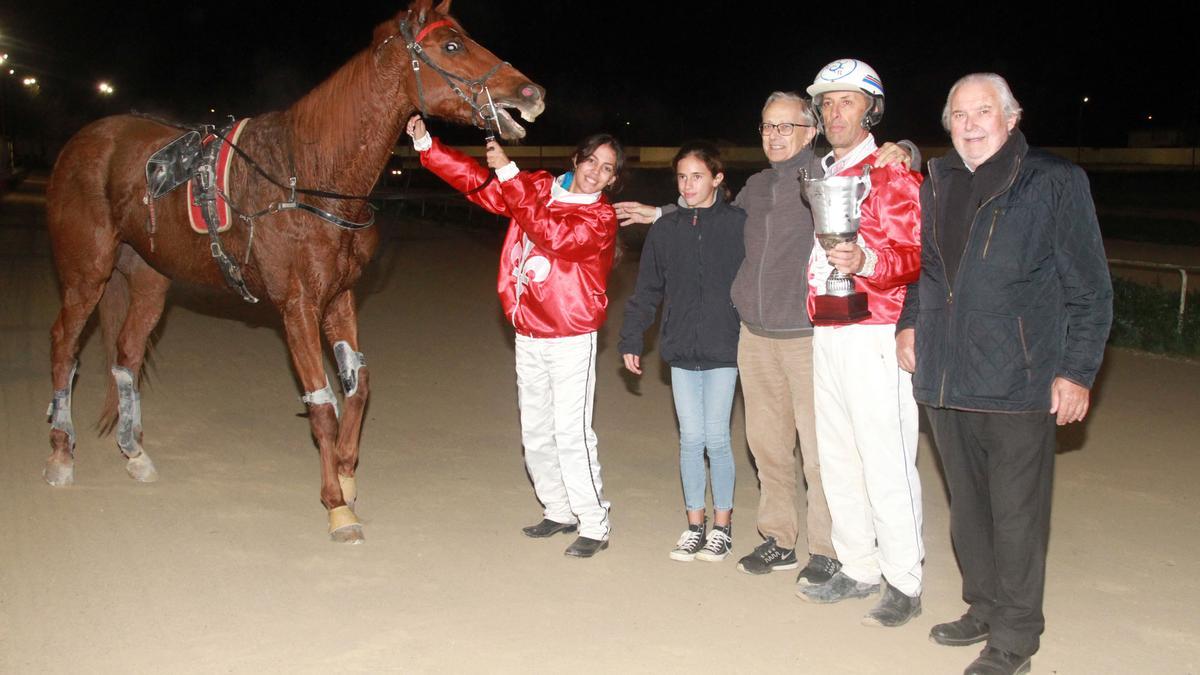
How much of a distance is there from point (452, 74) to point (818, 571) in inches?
108

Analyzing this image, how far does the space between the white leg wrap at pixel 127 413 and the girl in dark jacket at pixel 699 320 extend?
304cm

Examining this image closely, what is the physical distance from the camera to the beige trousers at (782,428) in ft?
14.7

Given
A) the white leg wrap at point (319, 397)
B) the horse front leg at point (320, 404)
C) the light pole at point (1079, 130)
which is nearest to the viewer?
the horse front leg at point (320, 404)

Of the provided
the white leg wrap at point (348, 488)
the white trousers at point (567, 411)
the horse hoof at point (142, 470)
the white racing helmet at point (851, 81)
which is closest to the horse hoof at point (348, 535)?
the white leg wrap at point (348, 488)

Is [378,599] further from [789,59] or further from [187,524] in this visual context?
[789,59]

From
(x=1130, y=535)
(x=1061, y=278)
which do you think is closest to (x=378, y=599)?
(x=1061, y=278)

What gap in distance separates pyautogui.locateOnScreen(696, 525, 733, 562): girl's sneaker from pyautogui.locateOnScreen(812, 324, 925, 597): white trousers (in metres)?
0.74

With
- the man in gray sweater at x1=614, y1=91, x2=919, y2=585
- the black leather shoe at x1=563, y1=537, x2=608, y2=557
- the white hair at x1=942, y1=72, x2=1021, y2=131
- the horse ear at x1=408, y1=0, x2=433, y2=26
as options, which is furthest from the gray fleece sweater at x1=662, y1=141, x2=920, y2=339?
the horse ear at x1=408, y1=0, x2=433, y2=26

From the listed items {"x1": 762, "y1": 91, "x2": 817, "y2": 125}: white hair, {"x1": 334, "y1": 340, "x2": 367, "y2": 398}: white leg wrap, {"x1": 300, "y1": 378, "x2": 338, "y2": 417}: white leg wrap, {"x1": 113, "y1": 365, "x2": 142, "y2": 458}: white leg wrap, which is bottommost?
{"x1": 113, "y1": 365, "x2": 142, "y2": 458}: white leg wrap

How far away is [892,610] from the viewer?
4098mm

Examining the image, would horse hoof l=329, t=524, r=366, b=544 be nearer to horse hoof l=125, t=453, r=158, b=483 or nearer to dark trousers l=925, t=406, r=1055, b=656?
horse hoof l=125, t=453, r=158, b=483

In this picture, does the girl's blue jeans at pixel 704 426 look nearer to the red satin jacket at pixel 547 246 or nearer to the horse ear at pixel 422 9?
the red satin jacket at pixel 547 246

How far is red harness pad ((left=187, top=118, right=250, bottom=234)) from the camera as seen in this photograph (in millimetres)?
5355

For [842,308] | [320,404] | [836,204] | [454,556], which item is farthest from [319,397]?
[836,204]
